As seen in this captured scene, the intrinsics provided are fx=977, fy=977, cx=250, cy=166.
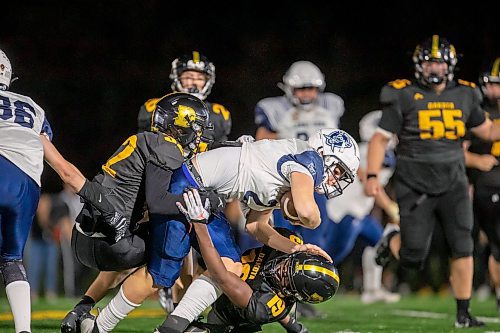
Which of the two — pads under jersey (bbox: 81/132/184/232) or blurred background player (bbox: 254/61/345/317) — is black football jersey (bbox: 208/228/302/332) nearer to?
pads under jersey (bbox: 81/132/184/232)

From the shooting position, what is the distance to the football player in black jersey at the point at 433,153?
6.21 m

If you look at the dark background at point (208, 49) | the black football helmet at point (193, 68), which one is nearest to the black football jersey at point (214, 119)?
the black football helmet at point (193, 68)

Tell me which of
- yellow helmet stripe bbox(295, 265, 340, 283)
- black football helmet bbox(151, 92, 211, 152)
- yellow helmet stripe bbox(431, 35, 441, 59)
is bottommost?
yellow helmet stripe bbox(295, 265, 340, 283)

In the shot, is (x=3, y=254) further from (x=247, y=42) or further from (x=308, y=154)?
(x=247, y=42)

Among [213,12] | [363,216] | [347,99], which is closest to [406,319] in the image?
[363,216]

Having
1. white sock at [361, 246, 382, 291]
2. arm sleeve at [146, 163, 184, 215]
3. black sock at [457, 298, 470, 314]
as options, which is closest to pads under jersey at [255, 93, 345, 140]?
black sock at [457, 298, 470, 314]

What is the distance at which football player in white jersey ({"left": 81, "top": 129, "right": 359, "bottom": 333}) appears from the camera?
4.30 m

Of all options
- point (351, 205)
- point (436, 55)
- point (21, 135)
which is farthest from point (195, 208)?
point (351, 205)

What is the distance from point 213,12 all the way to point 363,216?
7346mm

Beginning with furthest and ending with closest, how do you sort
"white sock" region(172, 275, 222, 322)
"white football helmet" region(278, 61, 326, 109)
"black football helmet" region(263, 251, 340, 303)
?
"white football helmet" region(278, 61, 326, 109) < "white sock" region(172, 275, 222, 322) < "black football helmet" region(263, 251, 340, 303)

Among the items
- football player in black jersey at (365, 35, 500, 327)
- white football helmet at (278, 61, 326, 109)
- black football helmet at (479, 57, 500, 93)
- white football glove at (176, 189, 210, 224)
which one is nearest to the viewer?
white football glove at (176, 189, 210, 224)

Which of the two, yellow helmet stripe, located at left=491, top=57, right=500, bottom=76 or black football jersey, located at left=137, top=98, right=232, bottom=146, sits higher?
yellow helmet stripe, located at left=491, top=57, right=500, bottom=76

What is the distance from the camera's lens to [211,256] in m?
4.17

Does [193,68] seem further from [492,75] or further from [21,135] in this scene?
[492,75]
